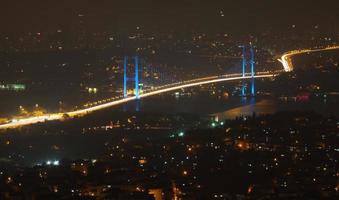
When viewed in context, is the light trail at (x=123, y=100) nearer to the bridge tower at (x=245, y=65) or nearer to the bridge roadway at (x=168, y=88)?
the bridge roadway at (x=168, y=88)

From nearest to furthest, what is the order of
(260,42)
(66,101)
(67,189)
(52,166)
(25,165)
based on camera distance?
1. (67,189)
2. (52,166)
3. (25,165)
4. (66,101)
5. (260,42)

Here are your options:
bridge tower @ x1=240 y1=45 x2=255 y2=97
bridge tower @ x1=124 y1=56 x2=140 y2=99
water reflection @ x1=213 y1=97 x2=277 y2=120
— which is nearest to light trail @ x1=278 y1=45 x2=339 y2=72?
bridge tower @ x1=240 y1=45 x2=255 y2=97

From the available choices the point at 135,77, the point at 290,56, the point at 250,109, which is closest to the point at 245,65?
Answer: the point at 290,56

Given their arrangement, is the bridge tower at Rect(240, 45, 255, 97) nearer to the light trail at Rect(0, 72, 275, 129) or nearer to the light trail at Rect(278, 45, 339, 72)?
the light trail at Rect(0, 72, 275, 129)

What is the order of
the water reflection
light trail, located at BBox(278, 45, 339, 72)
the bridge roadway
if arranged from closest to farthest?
the bridge roadway, the water reflection, light trail, located at BBox(278, 45, 339, 72)

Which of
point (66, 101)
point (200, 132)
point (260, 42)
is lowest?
point (200, 132)

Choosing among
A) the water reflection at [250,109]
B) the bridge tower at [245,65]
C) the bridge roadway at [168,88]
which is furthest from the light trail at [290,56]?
the water reflection at [250,109]

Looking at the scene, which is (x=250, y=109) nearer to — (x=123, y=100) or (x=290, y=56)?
(x=123, y=100)

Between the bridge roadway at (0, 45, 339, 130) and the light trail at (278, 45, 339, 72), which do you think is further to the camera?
the light trail at (278, 45, 339, 72)

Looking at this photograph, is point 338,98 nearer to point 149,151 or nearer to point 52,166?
point 149,151

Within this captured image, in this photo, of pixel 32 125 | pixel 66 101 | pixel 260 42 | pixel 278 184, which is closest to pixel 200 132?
pixel 32 125

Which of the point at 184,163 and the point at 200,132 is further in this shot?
the point at 200,132
